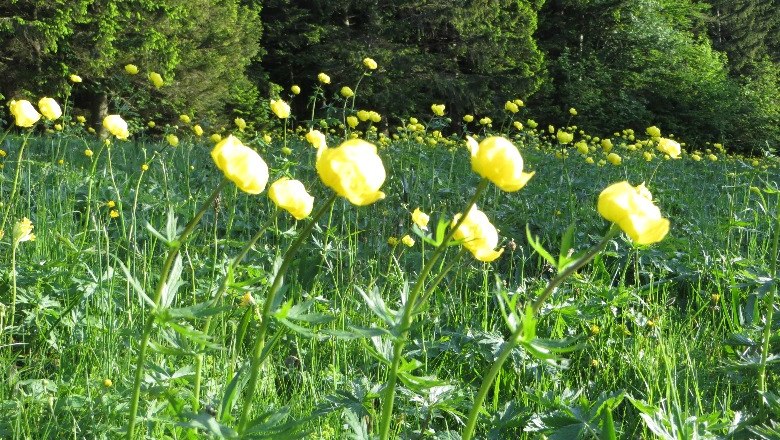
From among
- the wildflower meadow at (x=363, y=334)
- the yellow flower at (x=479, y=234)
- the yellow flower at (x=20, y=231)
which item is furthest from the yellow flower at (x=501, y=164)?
the yellow flower at (x=20, y=231)

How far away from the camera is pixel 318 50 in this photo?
1250 cm

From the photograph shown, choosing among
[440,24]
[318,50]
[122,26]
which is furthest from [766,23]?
[122,26]

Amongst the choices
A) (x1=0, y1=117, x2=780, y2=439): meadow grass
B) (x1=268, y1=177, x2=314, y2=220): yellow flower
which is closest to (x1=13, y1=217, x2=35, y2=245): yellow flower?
(x1=0, y1=117, x2=780, y2=439): meadow grass

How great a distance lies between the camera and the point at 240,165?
0.81 m

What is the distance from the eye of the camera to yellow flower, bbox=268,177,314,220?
863 mm

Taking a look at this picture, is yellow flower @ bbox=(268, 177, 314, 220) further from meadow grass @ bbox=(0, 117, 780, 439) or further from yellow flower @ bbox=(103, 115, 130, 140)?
yellow flower @ bbox=(103, 115, 130, 140)

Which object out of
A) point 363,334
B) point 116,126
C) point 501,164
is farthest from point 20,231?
point 501,164

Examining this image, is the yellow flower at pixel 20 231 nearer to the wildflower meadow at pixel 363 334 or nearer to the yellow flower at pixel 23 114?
the wildflower meadow at pixel 363 334

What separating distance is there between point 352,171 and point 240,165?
0.15m

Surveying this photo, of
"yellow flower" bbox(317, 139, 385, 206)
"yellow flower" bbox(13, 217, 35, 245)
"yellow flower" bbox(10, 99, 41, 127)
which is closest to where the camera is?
"yellow flower" bbox(317, 139, 385, 206)

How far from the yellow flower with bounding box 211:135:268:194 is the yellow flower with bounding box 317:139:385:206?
4.3 inches

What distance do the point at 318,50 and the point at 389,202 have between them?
9769 mm

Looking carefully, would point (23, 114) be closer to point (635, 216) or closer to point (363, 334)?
point (363, 334)

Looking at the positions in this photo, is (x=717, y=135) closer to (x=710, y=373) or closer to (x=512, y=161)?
(x=710, y=373)
